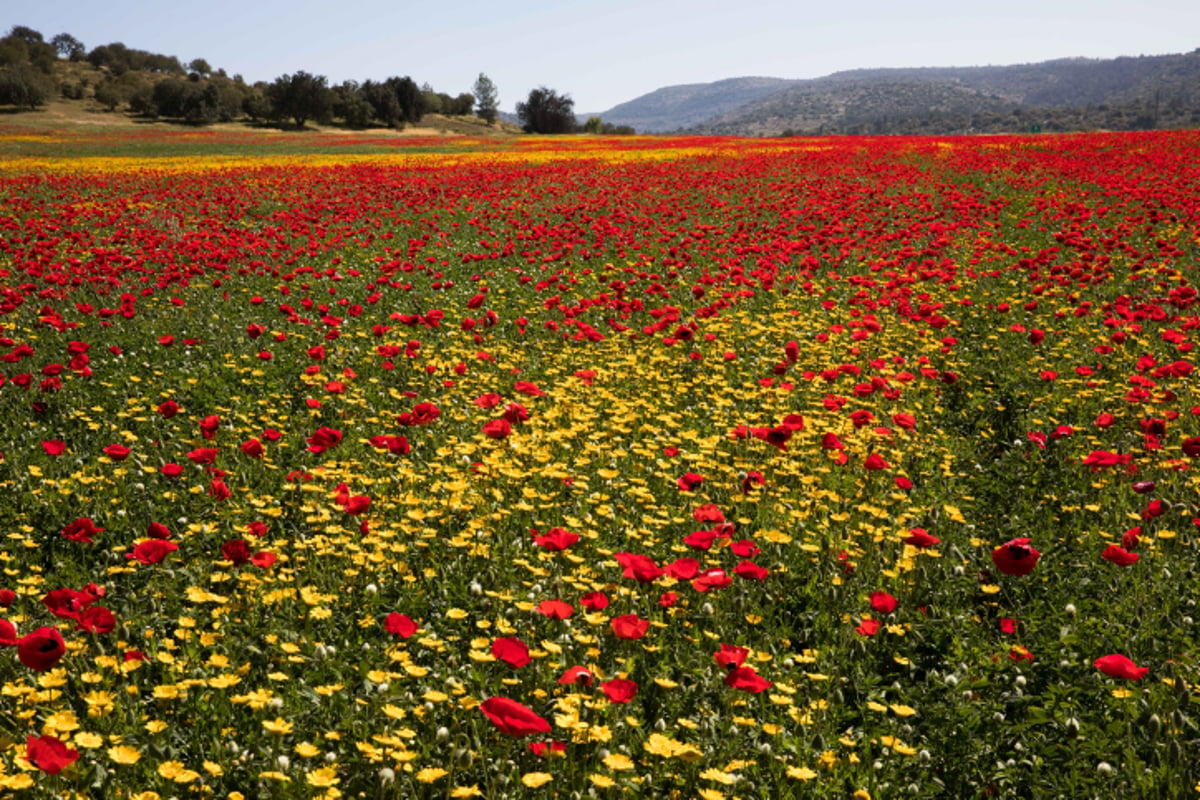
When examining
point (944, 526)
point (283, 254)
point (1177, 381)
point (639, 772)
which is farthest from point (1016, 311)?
point (283, 254)

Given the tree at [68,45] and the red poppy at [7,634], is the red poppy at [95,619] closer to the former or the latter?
the red poppy at [7,634]

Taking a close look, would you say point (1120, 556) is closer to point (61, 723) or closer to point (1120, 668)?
point (1120, 668)

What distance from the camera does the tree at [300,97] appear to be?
77.1m

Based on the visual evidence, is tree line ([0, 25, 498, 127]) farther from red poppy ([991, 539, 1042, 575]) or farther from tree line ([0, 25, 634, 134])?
red poppy ([991, 539, 1042, 575])

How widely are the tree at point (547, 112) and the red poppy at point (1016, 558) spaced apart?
101452 mm

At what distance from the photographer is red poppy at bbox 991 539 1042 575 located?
3.09m

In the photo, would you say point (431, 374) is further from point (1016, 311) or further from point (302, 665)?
point (1016, 311)

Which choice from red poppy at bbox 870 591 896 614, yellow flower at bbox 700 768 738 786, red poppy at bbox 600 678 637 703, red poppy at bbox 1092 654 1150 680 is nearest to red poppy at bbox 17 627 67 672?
red poppy at bbox 600 678 637 703

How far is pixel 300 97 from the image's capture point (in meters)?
76.9

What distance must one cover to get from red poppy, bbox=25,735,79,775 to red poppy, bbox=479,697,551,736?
1272 mm

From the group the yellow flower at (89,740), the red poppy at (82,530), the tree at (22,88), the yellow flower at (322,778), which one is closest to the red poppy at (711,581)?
the yellow flower at (322,778)

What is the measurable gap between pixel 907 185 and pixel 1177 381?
15676 mm

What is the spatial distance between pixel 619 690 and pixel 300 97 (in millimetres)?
85942

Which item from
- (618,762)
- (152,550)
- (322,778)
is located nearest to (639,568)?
(618,762)
